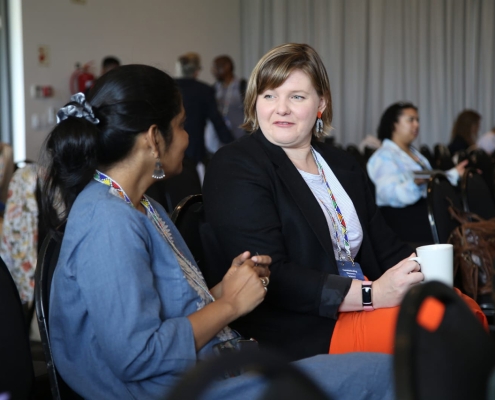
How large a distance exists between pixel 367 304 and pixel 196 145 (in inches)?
175

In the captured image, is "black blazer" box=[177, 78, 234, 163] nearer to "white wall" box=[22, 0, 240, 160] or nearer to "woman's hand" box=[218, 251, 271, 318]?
"white wall" box=[22, 0, 240, 160]

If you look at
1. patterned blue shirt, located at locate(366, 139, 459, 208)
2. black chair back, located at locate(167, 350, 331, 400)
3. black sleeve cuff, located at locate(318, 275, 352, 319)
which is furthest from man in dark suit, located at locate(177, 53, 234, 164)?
black chair back, located at locate(167, 350, 331, 400)

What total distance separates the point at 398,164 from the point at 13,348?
3480mm

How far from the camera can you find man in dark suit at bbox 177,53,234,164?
6020 mm

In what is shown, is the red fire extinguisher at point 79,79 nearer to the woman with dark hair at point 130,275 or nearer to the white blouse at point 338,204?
the white blouse at point 338,204

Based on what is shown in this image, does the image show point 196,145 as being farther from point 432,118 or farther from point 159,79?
point 432,118

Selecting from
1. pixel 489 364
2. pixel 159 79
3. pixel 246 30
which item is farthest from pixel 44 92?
pixel 489 364

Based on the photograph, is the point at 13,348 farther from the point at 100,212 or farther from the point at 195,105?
the point at 195,105

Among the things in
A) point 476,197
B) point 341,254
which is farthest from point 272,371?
point 476,197

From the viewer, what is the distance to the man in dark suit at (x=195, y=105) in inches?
237

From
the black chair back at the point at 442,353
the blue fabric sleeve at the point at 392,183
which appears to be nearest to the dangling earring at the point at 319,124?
the black chair back at the point at 442,353

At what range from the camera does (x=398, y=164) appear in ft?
15.0

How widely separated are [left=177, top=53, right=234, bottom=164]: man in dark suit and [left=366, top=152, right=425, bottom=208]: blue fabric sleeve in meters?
1.91

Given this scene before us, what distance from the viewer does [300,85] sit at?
2059 mm
